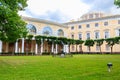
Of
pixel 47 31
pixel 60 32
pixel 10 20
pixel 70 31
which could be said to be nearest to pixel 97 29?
pixel 70 31

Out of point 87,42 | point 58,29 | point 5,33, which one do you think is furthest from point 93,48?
point 5,33

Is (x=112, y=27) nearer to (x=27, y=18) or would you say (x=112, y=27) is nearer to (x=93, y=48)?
(x=93, y=48)

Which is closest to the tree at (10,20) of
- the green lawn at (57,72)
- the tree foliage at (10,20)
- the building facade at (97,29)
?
the tree foliage at (10,20)

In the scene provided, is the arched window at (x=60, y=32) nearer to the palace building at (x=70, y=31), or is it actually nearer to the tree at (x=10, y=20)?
the palace building at (x=70, y=31)

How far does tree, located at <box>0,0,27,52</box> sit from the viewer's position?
1575cm

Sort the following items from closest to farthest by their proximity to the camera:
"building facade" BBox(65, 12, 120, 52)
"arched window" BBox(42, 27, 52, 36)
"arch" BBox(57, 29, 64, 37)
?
"arched window" BBox(42, 27, 52, 36), "building facade" BBox(65, 12, 120, 52), "arch" BBox(57, 29, 64, 37)

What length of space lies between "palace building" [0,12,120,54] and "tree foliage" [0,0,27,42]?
32.0 meters

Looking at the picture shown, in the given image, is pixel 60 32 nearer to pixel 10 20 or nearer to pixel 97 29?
pixel 97 29

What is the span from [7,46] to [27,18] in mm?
8781

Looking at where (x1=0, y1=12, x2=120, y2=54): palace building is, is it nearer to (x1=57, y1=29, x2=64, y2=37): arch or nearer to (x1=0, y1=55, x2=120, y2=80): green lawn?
(x1=57, y1=29, x2=64, y2=37): arch

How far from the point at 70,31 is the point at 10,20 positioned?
192 ft

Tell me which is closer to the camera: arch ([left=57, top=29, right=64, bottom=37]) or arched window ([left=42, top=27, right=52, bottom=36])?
arched window ([left=42, top=27, right=52, bottom=36])

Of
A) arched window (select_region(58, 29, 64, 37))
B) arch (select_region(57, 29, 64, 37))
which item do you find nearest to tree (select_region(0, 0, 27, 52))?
arch (select_region(57, 29, 64, 37))

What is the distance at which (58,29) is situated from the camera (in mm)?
62312
